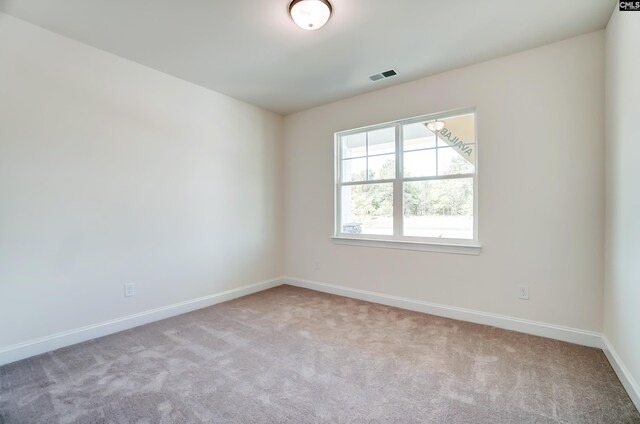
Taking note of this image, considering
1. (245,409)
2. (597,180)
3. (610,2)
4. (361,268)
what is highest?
(610,2)

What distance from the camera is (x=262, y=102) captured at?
4.13 metres

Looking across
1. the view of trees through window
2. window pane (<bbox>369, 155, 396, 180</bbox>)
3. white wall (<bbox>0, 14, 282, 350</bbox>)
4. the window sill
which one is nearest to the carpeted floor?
white wall (<bbox>0, 14, 282, 350</bbox>)

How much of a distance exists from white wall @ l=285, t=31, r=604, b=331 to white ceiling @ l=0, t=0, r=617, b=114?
0.80 feet

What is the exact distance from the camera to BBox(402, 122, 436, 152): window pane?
346 cm

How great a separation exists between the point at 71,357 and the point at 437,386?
9.09 ft

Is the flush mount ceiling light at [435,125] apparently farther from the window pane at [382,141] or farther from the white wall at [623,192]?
the white wall at [623,192]

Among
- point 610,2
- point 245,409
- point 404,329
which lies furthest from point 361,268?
point 610,2

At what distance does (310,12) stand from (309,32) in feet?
1.23

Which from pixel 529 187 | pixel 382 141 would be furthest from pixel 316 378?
pixel 382 141

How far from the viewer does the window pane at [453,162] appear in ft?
10.5

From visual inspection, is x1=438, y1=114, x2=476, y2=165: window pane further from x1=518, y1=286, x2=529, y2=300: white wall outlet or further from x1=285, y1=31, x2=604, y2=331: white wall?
x1=518, y1=286, x2=529, y2=300: white wall outlet

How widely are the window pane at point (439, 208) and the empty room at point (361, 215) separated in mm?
22

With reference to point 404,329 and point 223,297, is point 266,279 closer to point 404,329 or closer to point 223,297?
point 223,297

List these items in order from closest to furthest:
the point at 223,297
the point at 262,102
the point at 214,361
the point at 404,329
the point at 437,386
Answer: the point at 437,386
the point at 214,361
the point at 404,329
the point at 223,297
the point at 262,102
